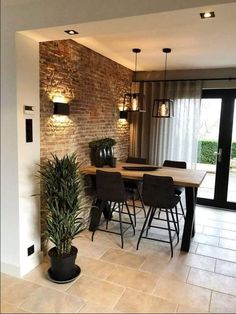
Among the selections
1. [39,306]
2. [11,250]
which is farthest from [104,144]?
[39,306]

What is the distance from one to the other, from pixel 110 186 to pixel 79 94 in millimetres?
1343

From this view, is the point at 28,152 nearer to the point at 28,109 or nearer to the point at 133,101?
the point at 28,109

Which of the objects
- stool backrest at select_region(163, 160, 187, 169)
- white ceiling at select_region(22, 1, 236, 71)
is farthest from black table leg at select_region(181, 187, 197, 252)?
white ceiling at select_region(22, 1, 236, 71)

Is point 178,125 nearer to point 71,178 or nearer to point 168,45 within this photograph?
point 168,45

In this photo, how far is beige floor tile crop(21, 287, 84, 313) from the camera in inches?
89.6

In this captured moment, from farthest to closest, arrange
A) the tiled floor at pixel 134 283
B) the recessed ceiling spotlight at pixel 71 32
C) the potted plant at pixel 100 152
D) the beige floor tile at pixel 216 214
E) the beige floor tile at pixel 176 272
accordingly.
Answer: the beige floor tile at pixel 216 214
the potted plant at pixel 100 152
the beige floor tile at pixel 176 272
the recessed ceiling spotlight at pixel 71 32
the tiled floor at pixel 134 283

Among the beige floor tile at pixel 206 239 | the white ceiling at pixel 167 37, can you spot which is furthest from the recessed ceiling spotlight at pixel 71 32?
the beige floor tile at pixel 206 239

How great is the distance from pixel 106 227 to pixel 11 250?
1.59 m

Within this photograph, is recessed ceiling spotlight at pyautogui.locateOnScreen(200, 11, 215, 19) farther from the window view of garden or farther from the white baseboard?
the window view of garden

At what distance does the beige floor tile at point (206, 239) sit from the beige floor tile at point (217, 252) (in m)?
0.12

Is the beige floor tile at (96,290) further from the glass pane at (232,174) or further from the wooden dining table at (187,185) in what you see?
the glass pane at (232,174)

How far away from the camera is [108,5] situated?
86.1 inches

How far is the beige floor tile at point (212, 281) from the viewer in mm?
2652

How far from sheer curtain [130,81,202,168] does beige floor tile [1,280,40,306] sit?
11.5ft
